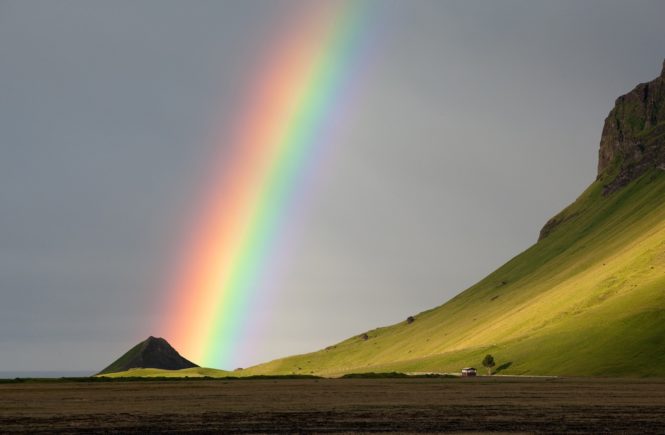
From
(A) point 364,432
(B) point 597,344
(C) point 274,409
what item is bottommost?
(A) point 364,432

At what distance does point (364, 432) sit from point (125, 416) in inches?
1024

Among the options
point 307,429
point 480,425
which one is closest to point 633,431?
point 480,425

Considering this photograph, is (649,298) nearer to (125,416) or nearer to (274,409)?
(274,409)

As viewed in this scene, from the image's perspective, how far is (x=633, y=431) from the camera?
5119 centimetres

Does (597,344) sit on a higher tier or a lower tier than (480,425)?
higher

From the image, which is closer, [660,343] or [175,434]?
[175,434]

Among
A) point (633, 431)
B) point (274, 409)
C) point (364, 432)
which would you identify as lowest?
point (633, 431)

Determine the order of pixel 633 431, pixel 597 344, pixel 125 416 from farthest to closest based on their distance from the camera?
pixel 597 344, pixel 125 416, pixel 633 431

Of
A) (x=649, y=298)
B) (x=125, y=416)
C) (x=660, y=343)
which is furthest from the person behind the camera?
(x=649, y=298)

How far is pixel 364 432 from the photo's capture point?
173 feet

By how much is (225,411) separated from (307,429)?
2104 centimetres

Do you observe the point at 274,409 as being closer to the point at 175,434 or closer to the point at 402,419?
the point at 402,419

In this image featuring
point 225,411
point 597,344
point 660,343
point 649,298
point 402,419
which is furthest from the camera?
point 649,298

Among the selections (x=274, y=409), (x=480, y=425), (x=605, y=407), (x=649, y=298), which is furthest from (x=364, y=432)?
(x=649, y=298)
